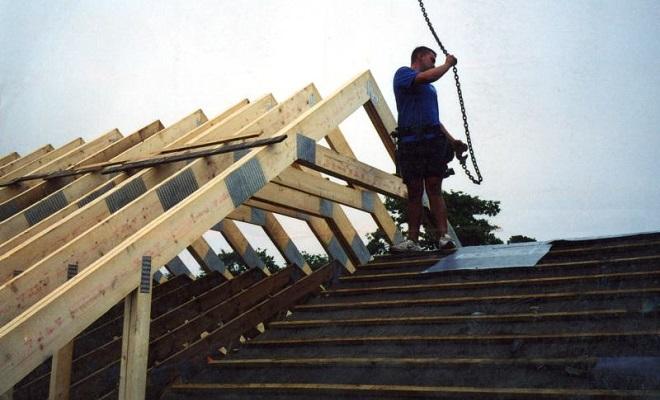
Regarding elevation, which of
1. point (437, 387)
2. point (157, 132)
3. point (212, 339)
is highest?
point (157, 132)

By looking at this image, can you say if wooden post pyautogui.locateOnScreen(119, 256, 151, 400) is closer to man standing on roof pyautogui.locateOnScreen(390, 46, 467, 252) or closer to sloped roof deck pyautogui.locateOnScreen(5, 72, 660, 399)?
sloped roof deck pyautogui.locateOnScreen(5, 72, 660, 399)

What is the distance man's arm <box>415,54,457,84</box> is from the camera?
5.15 metres

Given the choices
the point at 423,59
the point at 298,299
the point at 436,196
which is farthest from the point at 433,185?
the point at 298,299

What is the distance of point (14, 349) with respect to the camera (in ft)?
8.63

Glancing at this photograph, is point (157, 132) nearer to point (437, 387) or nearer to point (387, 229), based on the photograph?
point (387, 229)

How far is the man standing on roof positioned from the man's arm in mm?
55

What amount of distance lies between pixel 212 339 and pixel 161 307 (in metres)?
2.27

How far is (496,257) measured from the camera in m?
5.23

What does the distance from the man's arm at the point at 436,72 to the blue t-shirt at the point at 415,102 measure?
0.18 meters

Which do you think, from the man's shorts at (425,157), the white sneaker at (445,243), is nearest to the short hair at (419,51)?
the man's shorts at (425,157)

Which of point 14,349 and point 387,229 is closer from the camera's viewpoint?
point 14,349

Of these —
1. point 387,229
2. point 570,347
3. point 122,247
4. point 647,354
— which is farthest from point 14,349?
point 387,229

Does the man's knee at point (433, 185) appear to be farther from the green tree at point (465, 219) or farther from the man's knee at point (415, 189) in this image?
the green tree at point (465, 219)

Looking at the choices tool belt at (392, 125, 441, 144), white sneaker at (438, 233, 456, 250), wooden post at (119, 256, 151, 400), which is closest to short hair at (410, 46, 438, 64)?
tool belt at (392, 125, 441, 144)
